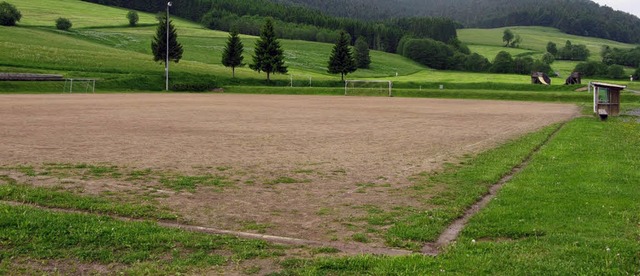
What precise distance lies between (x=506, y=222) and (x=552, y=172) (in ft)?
18.6

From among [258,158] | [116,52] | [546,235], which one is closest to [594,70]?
[116,52]

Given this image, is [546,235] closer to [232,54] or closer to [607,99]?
[607,99]

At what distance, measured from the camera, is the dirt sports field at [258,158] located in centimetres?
1066

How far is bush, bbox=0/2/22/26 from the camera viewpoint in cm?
11161

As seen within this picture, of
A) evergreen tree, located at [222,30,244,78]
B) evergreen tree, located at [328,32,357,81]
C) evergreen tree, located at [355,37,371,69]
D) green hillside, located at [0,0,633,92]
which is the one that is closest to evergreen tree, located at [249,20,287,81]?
green hillside, located at [0,0,633,92]

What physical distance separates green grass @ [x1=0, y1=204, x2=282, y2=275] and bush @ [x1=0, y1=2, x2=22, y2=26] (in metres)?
121

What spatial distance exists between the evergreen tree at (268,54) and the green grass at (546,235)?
253 feet

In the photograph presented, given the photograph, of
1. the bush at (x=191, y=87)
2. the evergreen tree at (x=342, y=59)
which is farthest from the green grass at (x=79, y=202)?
the evergreen tree at (x=342, y=59)

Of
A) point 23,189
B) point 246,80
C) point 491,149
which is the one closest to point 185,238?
point 23,189

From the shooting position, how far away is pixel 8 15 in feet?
369

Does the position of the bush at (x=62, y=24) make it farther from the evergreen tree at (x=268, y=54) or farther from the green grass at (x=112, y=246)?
the green grass at (x=112, y=246)

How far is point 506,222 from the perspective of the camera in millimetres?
9477

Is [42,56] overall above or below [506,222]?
above

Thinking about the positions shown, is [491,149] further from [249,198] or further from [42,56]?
[42,56]
